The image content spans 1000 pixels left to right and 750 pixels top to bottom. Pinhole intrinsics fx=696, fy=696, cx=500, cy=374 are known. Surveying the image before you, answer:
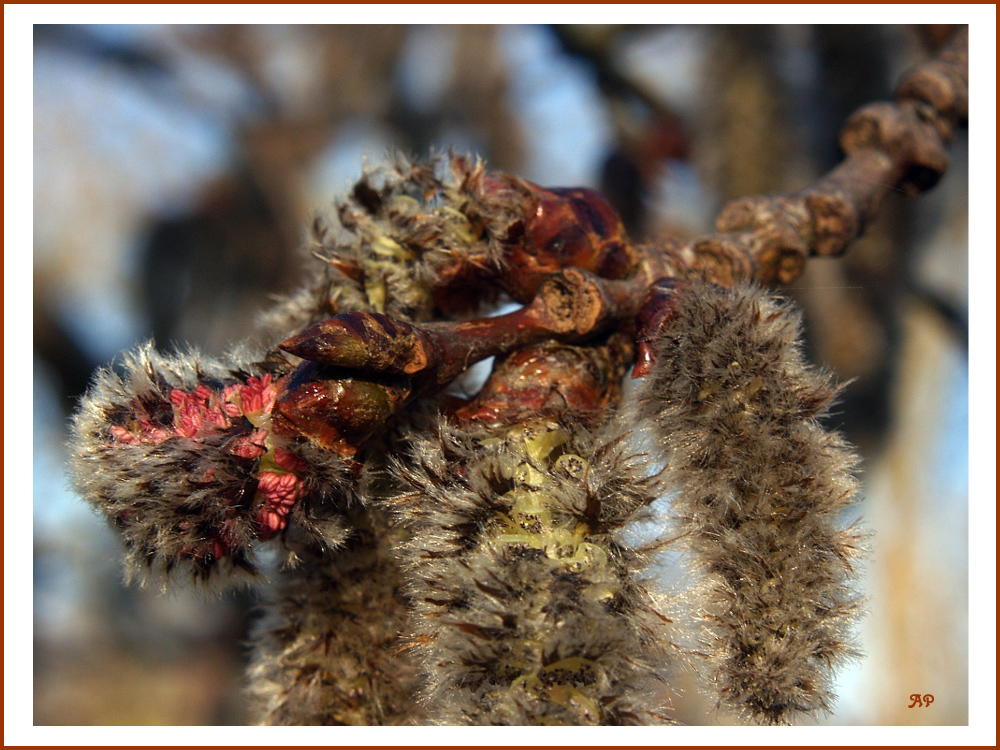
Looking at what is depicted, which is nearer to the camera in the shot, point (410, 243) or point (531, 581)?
point (531, 581)

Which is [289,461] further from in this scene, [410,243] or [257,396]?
[410,243]

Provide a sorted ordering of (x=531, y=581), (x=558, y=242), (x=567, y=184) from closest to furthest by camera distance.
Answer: (x=531, y=581)
(x=558, y=242)
(x=567, y=184)

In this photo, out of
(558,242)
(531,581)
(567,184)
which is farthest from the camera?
(567,184)

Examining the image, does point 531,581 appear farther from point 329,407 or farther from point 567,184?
point 567,184

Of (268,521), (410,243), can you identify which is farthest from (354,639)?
(410,243)

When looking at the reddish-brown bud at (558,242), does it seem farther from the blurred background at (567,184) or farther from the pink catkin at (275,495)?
the blurred background at (567,184)

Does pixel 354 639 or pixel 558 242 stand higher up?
pixel 558 242

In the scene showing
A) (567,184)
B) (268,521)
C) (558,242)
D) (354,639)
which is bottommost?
(354,639)

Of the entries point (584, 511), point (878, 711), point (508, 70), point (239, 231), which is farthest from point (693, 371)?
point (508, 70)
